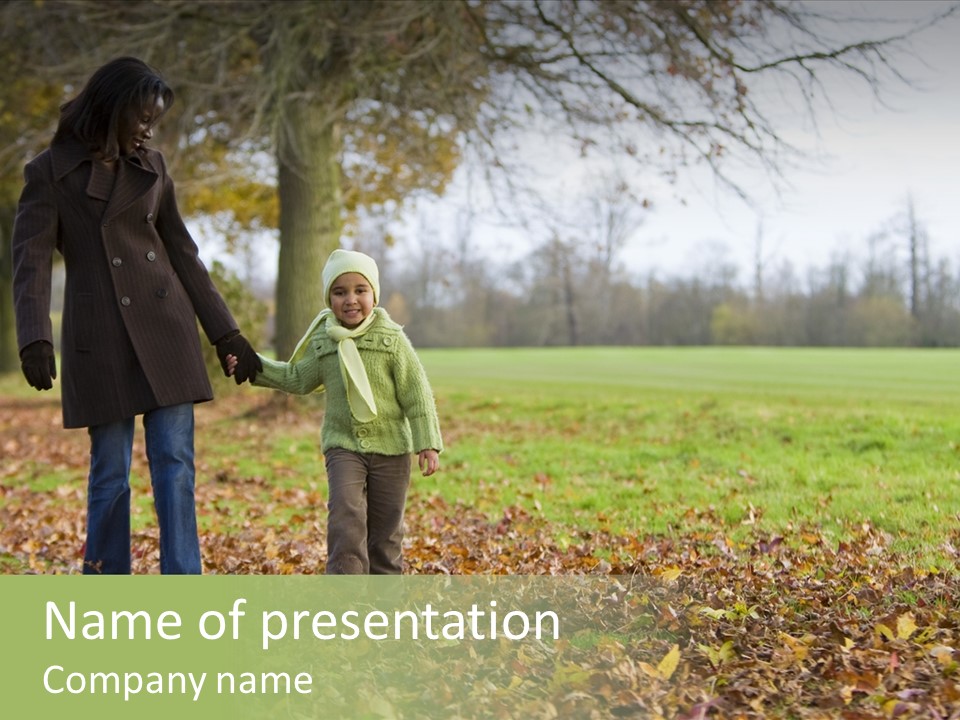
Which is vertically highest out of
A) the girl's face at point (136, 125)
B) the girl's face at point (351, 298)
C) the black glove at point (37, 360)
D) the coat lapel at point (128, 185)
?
the girl's face at point (136, 125)

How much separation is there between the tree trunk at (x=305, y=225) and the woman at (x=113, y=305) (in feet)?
29.0

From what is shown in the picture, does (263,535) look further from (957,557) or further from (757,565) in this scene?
(957,557)

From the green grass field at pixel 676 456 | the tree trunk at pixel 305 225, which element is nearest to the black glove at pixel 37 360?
the green grass field at pixel 676 456

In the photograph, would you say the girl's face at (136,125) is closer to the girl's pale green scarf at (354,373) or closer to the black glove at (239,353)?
the black glove at (239,353)

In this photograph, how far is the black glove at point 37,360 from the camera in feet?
14.3

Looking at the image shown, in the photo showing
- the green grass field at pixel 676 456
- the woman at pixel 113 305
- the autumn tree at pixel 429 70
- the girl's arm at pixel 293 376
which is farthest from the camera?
the autumn tree at pixel 429 70

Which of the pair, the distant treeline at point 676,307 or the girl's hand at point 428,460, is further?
the distant treeline at point 676,307

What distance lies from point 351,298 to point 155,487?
1256 millimetres

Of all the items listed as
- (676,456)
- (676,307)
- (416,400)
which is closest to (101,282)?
(416,400)

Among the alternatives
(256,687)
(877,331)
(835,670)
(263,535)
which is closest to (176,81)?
(263,535)

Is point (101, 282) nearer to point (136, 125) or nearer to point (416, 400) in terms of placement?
point (136, 125)

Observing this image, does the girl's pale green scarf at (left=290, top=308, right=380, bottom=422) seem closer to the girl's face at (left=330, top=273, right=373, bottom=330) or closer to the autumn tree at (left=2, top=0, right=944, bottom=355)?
the girl's face at (left=330, top=273, right=373, bottom=330)

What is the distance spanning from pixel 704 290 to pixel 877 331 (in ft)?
36.5

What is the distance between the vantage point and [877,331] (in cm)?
2730
